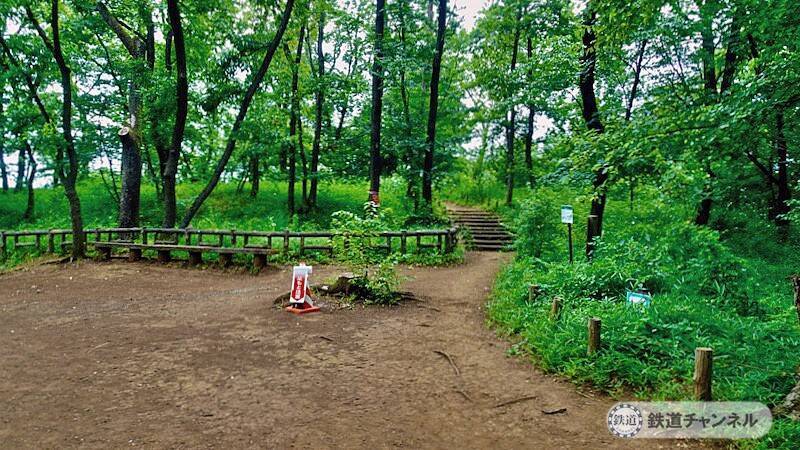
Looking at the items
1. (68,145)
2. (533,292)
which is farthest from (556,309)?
(68,145)

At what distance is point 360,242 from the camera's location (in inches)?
307

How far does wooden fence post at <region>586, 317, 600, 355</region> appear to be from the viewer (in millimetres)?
4637

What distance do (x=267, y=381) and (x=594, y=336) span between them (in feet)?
11.7

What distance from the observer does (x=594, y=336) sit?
4.65 m

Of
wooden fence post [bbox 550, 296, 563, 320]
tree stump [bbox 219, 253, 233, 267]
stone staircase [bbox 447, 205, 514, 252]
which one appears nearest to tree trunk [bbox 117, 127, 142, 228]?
tree stump [bbox 219, 253, 233, 267]

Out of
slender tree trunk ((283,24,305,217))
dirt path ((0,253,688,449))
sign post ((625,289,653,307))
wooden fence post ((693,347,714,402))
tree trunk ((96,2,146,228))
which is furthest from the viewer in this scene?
slender tree trunk ((283,24,305,217))

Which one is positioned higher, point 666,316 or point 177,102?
point 177,102

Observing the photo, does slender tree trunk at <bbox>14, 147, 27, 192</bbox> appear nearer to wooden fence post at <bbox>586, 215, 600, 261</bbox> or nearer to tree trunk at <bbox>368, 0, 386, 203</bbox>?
tree trunk at <bbox>368, 0, 386, 203</bbox>

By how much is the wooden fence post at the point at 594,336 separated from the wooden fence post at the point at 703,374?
102 centimetres

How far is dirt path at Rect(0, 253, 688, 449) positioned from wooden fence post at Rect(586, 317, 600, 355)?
1.72 ft

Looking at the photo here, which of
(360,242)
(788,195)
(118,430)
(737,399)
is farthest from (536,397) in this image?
(788,195)

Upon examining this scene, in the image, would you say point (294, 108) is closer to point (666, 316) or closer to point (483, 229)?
point (483, 229)

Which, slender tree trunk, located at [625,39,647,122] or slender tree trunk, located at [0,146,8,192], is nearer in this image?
slender tree trunk, located at [625,39,647,122]

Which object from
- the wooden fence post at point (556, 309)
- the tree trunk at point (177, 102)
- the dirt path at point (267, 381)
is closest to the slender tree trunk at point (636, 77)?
the wooden fence post at point (556, 309)
